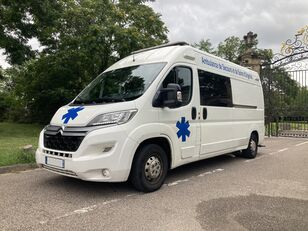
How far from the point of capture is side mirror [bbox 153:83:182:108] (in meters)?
5.11

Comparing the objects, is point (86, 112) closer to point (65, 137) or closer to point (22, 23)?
point (65, 137)

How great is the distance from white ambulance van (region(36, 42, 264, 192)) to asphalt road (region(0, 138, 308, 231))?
1.35 ft

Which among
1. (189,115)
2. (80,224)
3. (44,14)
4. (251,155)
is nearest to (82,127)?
(80,224)

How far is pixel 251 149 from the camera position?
8.92m

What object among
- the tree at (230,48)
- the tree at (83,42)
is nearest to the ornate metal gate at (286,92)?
the tree at (83,42)

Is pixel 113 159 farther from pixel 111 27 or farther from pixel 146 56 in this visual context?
pixel 111 27

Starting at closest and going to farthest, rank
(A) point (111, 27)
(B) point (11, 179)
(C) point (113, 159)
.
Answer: (C) point (113, 159) < (B) point (11, 179) < (A) point (111, 27)

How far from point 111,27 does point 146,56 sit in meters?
9.47

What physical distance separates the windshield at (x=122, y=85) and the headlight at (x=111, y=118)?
0.37 meters

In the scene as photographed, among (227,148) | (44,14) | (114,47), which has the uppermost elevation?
(44,14)

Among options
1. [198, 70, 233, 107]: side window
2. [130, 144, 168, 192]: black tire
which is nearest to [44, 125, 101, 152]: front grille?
[130, 144, 168, 192]: black tire

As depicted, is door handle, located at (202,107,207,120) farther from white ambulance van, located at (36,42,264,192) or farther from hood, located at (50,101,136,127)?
hood, located at (50,101,136,127)

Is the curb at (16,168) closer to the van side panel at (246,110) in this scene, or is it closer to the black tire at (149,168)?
the black tire at (149,168)

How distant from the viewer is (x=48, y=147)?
5.14m
